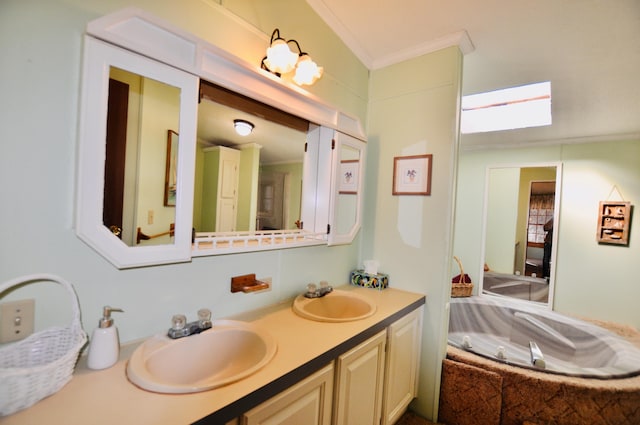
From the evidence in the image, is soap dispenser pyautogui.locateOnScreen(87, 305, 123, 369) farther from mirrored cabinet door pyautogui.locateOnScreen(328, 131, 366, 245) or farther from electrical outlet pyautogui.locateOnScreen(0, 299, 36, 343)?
mirrored cabinet door pyautogui.locateOnScreen(328, 131, 366, 245)

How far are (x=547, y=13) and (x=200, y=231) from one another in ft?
7.20

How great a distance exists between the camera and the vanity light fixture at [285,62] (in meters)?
1.36

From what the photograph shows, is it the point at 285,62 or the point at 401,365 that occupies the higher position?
the point at 285,62

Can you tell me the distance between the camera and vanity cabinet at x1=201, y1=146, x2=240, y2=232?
128 centimetres

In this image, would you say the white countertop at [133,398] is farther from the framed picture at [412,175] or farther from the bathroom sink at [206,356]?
the framed picture at [412,175]

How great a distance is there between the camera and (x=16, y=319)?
83cm

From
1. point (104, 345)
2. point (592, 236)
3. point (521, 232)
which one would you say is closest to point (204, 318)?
point (104, 345)

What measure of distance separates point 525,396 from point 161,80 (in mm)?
2653

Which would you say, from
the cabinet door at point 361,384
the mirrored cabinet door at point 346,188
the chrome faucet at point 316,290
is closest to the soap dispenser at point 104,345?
the cabinet door at point 361,384

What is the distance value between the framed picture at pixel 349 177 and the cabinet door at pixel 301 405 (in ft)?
3.90

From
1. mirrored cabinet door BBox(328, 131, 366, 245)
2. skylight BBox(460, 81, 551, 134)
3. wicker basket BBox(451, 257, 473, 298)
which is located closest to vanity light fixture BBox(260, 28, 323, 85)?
mirrored cabinet door BBox(328, 131, 366, 245)

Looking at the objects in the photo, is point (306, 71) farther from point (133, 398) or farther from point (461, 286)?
point (461, 286)

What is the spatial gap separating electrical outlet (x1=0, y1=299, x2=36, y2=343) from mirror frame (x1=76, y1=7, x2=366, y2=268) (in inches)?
9.6

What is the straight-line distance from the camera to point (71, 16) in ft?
2.94
